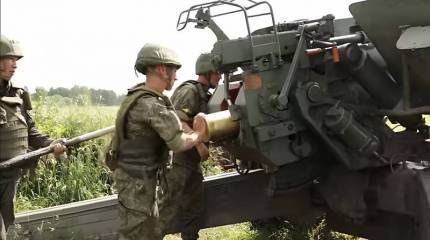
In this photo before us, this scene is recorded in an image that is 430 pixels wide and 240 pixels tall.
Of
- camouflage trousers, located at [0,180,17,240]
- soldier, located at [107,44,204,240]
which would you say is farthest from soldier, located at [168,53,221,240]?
camouflage trousers, located at [0,180,17,240]

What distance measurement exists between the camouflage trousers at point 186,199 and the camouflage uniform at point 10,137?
120cm

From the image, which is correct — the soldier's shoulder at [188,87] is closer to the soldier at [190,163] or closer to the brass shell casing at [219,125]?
the soldier at [190,163]

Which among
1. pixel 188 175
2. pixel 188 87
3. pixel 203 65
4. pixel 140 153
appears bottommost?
pixel 188 175

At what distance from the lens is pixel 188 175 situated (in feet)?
15.7

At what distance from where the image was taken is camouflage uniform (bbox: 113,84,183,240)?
350 cm

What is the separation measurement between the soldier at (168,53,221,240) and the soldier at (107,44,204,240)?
0.95 m

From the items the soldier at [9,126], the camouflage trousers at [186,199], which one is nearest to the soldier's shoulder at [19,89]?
the soldier at [9,126]

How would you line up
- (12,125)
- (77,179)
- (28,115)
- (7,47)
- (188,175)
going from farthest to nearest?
(77,179), (188,175), (28,115), (12,125), (7,47)

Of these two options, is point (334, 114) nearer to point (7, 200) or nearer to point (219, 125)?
point (219, 125)

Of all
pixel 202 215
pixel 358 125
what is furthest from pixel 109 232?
pixel 358 125

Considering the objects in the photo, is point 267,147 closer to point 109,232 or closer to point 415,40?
point 415,40

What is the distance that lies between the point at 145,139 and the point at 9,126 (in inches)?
43.8

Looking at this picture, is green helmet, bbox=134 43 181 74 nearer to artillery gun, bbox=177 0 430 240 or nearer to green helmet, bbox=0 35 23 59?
artillery gun, bbox=177 0 430 240

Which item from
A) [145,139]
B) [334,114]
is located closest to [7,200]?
[145,139]
